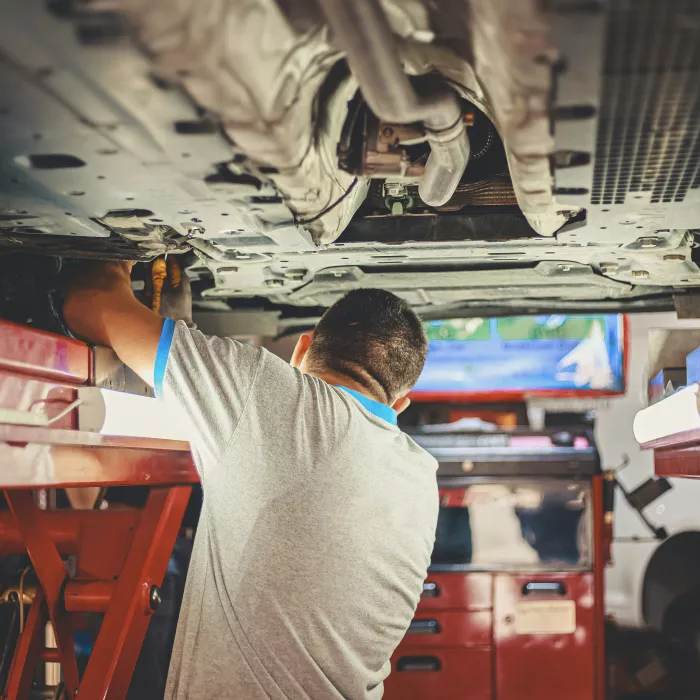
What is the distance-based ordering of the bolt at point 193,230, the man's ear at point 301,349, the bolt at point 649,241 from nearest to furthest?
the bolt at point 193,230 < the bolt at point 649,241 < the man's ear at point 301,349

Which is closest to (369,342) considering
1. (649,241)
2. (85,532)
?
(649,241)

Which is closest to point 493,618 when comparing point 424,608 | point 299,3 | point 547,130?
point 424,608

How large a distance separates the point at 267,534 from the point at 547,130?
35.0 inches

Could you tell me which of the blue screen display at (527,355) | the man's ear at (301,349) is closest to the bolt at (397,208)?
the man's ear at (301,349)

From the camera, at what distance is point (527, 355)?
3641 mm

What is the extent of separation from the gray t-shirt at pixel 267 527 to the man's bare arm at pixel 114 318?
5 cm

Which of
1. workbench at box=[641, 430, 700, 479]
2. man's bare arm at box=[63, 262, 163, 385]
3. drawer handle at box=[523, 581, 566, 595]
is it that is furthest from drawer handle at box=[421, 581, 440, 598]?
man's bare arm at box=[63, 262, 163, 385]

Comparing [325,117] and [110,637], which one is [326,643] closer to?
[110,637]

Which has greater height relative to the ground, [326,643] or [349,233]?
[349,233]

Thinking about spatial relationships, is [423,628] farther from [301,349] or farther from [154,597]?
[301,349]

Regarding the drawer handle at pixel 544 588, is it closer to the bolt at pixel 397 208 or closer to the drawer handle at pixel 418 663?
the drawer handle at pixel 418 663

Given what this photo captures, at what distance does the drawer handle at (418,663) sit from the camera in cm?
328

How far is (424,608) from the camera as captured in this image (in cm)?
331

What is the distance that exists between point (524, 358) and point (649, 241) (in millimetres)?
2045
